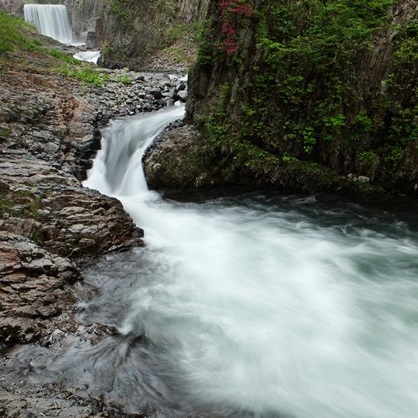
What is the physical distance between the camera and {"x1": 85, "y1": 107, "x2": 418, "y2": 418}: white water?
386 centimetres

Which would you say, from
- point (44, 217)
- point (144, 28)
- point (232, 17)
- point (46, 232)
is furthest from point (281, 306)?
point (144, 28)

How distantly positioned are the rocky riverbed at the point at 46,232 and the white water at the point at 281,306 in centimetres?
86

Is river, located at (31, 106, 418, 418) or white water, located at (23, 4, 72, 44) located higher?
white water, located at (23, 4, 72, 44)

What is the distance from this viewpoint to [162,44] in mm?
23688

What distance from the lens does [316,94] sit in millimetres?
7699

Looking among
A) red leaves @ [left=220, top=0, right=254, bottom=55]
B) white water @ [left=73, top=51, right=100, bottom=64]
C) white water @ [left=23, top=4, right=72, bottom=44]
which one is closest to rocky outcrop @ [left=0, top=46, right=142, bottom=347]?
red leaves @ [left=220, top=0, right=254, bottom=55]

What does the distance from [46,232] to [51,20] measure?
44.1m

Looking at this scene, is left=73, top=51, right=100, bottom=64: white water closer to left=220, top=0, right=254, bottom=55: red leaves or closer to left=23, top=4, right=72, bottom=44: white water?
left=23, top=4, right=72, bottom=44: white water

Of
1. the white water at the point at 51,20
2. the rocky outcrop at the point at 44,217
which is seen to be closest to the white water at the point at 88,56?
the white water at the point at 51,20

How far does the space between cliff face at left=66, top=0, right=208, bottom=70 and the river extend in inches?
690

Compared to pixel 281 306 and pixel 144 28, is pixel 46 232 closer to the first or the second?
pixel 281 306

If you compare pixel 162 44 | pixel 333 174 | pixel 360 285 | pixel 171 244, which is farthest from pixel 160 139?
pixel 162 44

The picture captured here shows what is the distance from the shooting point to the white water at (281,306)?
3.86 meters

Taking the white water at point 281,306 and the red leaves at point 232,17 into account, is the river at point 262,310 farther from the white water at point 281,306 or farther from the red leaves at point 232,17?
the red leaves at point 232,17
